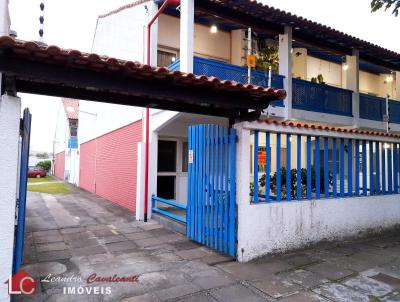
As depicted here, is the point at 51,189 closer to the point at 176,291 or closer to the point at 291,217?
the point at 291,217

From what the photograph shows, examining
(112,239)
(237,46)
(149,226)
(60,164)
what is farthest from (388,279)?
(60,164)

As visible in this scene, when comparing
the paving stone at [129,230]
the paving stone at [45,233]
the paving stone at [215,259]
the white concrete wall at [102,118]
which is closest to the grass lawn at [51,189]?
the white concrete wall at [102,118]

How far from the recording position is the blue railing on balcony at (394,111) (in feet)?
41.3

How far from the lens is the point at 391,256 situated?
5891 millimetres

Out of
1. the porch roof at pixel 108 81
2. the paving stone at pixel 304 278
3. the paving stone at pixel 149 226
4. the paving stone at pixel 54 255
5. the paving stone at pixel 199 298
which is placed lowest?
the paving stone at pixel 199 298

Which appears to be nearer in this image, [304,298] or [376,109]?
[304,298]

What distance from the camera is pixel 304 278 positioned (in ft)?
15.5

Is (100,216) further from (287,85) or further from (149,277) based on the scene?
(287,85)

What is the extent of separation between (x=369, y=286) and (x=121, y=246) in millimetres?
4504

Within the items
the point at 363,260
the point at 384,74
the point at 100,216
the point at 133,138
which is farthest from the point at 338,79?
the point at 100,216

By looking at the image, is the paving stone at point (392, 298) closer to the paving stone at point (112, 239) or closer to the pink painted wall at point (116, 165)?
the paving stone at point (112, 239)

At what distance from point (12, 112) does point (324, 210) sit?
583 cm

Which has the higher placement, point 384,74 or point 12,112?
point 384,74

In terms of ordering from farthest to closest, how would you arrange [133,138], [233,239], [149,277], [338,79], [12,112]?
[338,79], [133,138], [233,239], [149,277], [12,112]
